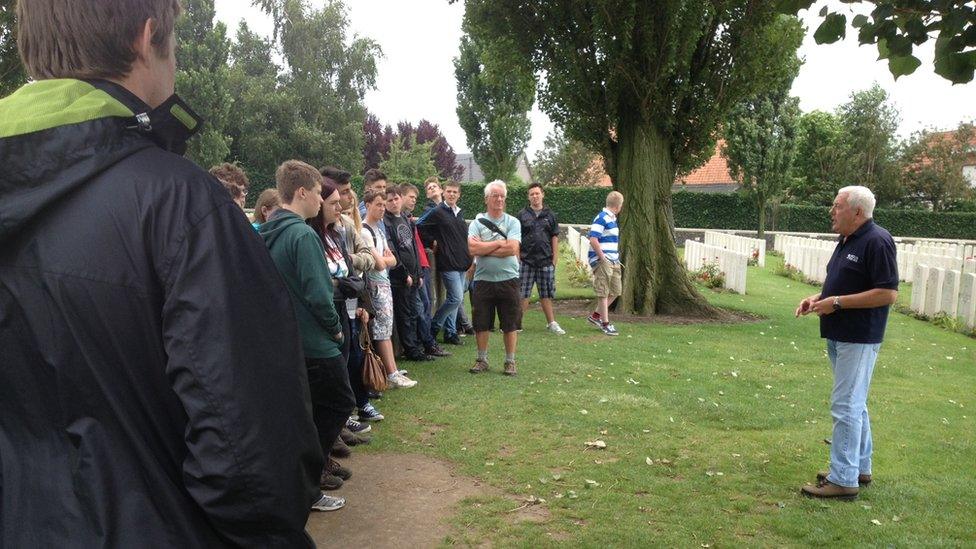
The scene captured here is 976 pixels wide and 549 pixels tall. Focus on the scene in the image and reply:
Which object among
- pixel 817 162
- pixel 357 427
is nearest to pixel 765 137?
pixel 817 162

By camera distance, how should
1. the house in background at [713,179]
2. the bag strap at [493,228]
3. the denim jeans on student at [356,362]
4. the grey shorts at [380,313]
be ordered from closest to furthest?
1. the denim jeans on student at [356,362]
2. the grey shorts at [380,313]
3. the bag strap at [493,228]
4. the house in background at [713,179]

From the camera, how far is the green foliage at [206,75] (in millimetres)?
41812

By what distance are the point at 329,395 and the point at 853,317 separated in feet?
11.3

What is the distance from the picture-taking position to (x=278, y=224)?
4.60 metres

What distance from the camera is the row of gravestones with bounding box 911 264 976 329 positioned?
45.8ft

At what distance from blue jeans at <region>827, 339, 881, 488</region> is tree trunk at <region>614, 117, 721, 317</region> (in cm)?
912

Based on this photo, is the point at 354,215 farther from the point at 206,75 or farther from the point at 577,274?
the point at 206,75

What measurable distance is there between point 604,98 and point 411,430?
9419 millimetres

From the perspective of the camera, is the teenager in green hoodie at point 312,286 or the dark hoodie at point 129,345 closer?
the dark hoodie at point 129,345

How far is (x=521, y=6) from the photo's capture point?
551 inches

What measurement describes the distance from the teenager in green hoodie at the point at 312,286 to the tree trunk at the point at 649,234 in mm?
10294

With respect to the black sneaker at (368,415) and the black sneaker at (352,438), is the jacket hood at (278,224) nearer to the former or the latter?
the black sneaker at (352,438)

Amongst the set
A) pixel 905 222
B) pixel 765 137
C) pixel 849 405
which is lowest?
pixel 849 405

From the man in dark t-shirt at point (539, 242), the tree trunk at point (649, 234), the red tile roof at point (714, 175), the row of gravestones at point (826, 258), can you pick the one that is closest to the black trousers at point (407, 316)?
the man in dark t-shirt at point (539, 242)
